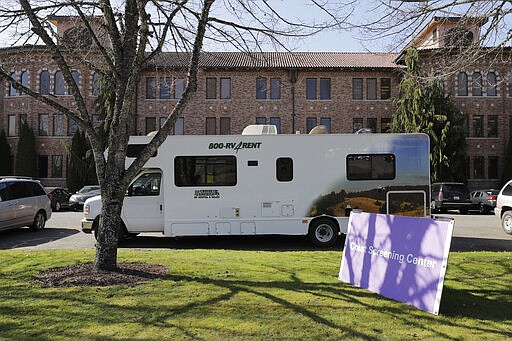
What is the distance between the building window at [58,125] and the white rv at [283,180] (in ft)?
91.5

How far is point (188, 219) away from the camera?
11750 millimetres

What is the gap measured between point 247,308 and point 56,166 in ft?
115

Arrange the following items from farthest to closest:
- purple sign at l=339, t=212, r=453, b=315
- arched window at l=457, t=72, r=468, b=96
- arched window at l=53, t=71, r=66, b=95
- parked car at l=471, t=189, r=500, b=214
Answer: arched window at l=457, t=72, r=468, b=96 → arched window at l=53, t=71, r=66, b=95 → parked car at l=471, t=189, r=500, b=214 → purple sign at l=339, t=212, r=453, b=315

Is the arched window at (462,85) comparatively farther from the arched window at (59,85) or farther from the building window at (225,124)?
the arched window at (59,85)

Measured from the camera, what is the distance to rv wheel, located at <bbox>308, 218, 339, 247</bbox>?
11.9 m

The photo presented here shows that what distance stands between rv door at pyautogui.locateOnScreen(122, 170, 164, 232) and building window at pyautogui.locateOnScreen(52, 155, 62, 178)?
1073 inches

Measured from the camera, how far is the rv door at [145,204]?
39.7 ft

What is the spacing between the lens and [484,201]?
24.3 metres

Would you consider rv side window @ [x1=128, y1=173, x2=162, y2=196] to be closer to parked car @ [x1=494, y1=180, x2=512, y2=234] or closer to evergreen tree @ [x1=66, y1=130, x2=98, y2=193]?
parked car @ [x1=494, y1=180, x2=512, y2=234]

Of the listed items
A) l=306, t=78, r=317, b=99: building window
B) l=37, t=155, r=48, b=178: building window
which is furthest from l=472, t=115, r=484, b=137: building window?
l=37, t=155, r=48, b=178: building window

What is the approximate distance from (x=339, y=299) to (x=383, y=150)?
267 inches

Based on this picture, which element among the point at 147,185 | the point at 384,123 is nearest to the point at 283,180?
the point at 147,185

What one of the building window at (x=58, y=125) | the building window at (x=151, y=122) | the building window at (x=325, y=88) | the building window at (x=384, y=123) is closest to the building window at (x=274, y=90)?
the building window at (x=325, y=88)

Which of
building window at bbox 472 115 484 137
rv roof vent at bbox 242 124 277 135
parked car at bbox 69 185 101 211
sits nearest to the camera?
rv roof vent at bbox 242 124 277 135
